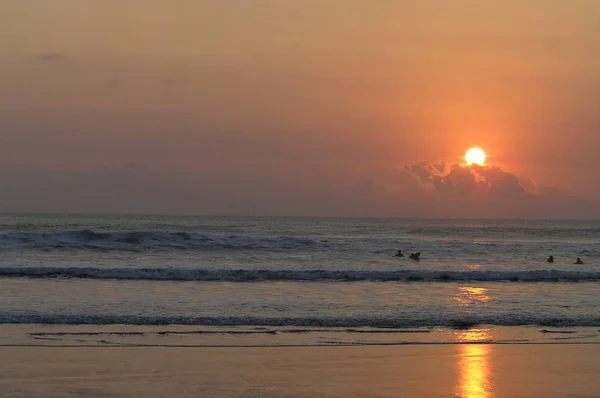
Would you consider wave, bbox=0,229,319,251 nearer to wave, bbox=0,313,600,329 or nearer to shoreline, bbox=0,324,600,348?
wave, bbox=0,313,600,329

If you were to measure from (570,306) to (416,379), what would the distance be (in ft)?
32.3

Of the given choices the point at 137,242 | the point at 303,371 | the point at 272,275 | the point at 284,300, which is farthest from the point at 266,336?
the point at 137,242

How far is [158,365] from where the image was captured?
10.4m

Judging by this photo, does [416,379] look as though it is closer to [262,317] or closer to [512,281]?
[262,317]

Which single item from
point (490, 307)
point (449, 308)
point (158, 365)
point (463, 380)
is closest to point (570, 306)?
point (490, 307)

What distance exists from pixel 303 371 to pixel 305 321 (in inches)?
180

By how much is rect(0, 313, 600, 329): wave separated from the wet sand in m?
2.52

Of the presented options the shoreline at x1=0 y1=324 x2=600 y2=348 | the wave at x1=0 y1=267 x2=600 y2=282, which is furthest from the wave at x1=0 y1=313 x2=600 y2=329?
the wave at x1=0 y1=267 x2=600 y2=282

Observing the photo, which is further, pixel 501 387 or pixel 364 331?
pixel 364 331

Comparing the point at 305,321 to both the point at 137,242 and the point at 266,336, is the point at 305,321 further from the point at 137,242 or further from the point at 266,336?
the point at 137,242

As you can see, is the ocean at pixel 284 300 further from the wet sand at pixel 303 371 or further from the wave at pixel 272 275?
the wet sand at pixel 303 371

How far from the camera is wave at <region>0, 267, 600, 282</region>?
80.2 ft

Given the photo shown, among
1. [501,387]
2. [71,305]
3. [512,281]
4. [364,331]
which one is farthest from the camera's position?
[512,281]

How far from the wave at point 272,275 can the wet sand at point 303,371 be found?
42.4 feet
